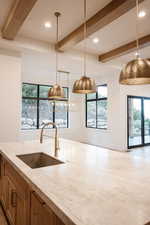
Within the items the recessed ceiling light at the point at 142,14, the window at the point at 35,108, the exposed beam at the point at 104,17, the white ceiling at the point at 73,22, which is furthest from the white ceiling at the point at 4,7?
the window at the point at 35,108

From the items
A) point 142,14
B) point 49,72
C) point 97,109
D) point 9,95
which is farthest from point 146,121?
point 9,95

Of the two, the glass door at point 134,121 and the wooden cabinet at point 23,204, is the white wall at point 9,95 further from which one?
the glass door at point 134,121

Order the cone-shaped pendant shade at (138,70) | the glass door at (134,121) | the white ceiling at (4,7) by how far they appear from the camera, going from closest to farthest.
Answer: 1. the cone-shaped pendant shade at (138,70)
2. the white ceiling at (4,7)
3. the glass door at (134,121)

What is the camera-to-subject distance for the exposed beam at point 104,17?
2.45m

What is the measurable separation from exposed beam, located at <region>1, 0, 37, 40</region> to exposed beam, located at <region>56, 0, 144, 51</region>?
3.65ft

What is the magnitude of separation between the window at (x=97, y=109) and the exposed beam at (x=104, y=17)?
4.01 metres

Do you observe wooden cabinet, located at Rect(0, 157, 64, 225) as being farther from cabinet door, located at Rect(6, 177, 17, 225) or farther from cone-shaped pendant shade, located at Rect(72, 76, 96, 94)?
cone-shaped pendant shade, located at Rect(72, 76, 96, 94)

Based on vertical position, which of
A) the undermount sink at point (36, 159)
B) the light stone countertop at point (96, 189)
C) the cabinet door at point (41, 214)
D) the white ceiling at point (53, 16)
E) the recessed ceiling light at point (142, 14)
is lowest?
the cabinet door at point (41, 214)

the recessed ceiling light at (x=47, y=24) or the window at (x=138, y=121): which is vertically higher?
the recessed ceiling light at (x=47, y=24)

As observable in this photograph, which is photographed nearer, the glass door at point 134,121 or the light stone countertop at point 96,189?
the light stone countertop at point 96,189

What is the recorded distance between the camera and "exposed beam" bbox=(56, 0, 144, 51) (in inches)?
96.5

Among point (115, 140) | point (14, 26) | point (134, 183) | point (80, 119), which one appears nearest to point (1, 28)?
point (14, 26)

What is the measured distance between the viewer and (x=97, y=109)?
7875 mm

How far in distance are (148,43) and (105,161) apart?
3.08 m
